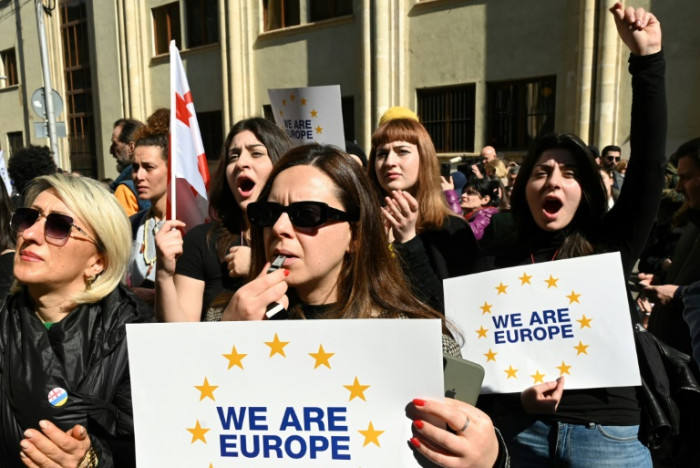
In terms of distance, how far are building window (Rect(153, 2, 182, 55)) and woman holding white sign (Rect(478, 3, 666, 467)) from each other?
17796 millimetres

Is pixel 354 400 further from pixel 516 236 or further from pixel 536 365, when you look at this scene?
pixel 516 236

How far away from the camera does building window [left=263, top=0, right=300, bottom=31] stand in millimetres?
15227

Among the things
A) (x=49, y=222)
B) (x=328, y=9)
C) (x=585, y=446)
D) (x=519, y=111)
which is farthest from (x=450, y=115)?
(x=49, y=222)

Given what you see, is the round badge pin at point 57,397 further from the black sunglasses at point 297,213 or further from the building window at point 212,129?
the building window at point 212,129

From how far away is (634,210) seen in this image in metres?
2.03

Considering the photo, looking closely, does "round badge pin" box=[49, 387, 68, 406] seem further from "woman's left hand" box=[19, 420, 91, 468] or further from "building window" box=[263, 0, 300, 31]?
"building window" box=[263, 0, 300, 31]

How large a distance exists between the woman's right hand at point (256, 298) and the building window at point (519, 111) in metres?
11.2

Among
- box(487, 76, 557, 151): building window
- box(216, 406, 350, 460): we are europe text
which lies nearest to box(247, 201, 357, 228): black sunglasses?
box(216, 406, 350, 460): we are europe text

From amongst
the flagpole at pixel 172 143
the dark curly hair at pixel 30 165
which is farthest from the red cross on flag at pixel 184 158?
the dark curly hair at pixel 30 165

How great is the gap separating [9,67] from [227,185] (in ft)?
90.4

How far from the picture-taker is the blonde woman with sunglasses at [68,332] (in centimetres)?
165

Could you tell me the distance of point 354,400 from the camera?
123cm

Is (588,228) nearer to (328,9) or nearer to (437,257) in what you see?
(437,257)

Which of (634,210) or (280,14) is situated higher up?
(280,14)
